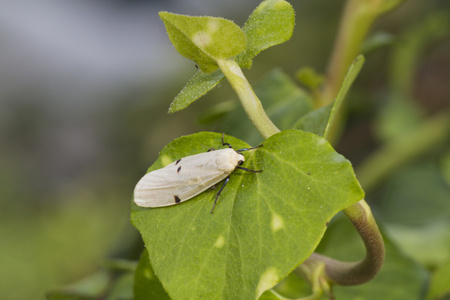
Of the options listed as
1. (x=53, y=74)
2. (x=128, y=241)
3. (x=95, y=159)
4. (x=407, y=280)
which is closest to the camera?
(x=407, y=280)

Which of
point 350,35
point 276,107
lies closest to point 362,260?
point 276,107

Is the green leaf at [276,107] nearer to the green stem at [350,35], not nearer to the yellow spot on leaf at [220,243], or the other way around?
the green stem at [350,35]

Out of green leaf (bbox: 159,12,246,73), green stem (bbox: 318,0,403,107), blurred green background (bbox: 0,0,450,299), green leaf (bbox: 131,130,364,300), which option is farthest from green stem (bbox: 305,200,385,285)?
green stem (bbox: 318,0,403,107)

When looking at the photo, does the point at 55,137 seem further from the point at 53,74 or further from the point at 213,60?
the point at 213,60

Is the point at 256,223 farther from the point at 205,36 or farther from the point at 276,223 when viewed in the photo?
the point at 205,36

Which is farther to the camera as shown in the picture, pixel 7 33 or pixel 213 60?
pixel 7 33

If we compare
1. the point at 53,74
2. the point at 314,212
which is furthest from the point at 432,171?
the point at 53,74

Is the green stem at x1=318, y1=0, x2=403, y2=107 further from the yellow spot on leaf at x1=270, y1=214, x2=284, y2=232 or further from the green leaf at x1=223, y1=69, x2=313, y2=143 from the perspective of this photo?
the yellow spot on leaf at x1=270, y1=214, x2=284, y2=232
